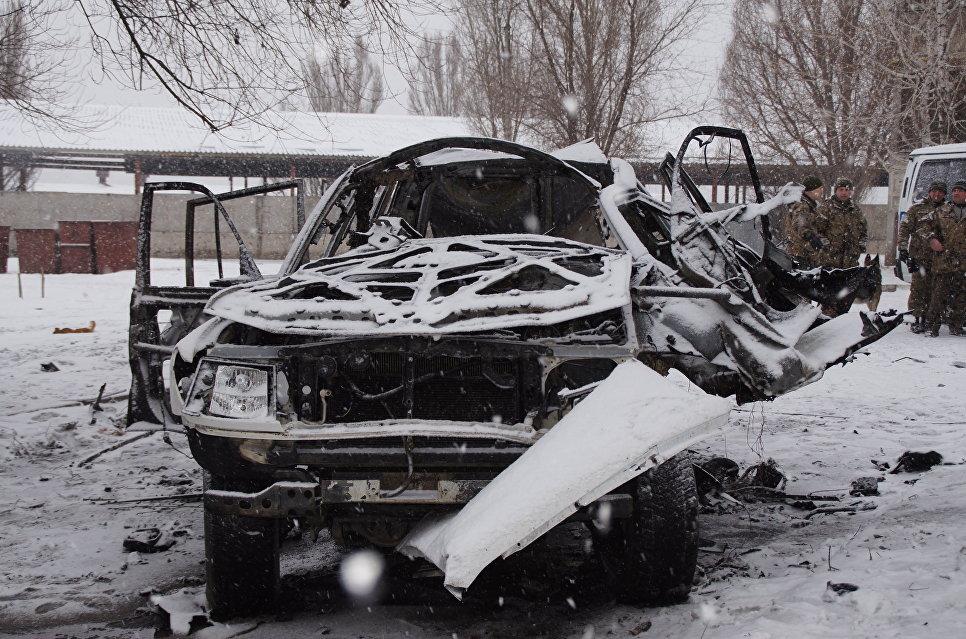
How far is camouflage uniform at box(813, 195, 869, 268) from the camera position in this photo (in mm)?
10562

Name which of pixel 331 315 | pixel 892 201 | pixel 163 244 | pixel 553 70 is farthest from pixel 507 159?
pixel 163 244

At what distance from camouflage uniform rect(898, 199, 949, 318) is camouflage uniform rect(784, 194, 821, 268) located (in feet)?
3.84

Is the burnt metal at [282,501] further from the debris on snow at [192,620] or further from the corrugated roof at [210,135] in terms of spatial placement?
the corrugated roof at [210,135]

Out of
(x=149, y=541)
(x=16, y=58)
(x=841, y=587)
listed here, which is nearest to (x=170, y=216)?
(x=16, y=58)

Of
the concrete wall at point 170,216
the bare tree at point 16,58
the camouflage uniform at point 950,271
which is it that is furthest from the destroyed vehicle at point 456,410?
the concrete wall at point 170,216

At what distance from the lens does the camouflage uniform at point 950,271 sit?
1016cm

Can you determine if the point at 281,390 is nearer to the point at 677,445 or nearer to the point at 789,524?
the point at 677,445

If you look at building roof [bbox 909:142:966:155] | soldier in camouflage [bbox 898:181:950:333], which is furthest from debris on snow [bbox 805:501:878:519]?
building roof [bbox 909:142:966:155]

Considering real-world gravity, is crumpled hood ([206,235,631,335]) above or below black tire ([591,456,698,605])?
above

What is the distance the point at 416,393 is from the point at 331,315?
0.43m

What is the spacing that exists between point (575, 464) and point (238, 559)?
1.39 metres

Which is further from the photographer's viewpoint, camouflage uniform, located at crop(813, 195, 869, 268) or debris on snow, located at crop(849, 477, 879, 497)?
camouflage uniform, located at crop(813, 195, 869, 268)

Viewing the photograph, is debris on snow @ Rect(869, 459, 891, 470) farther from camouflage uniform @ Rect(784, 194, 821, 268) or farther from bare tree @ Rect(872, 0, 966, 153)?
camouflage uniform @ Rect(784, 194, 821, 268)

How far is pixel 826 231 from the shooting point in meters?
10.6
